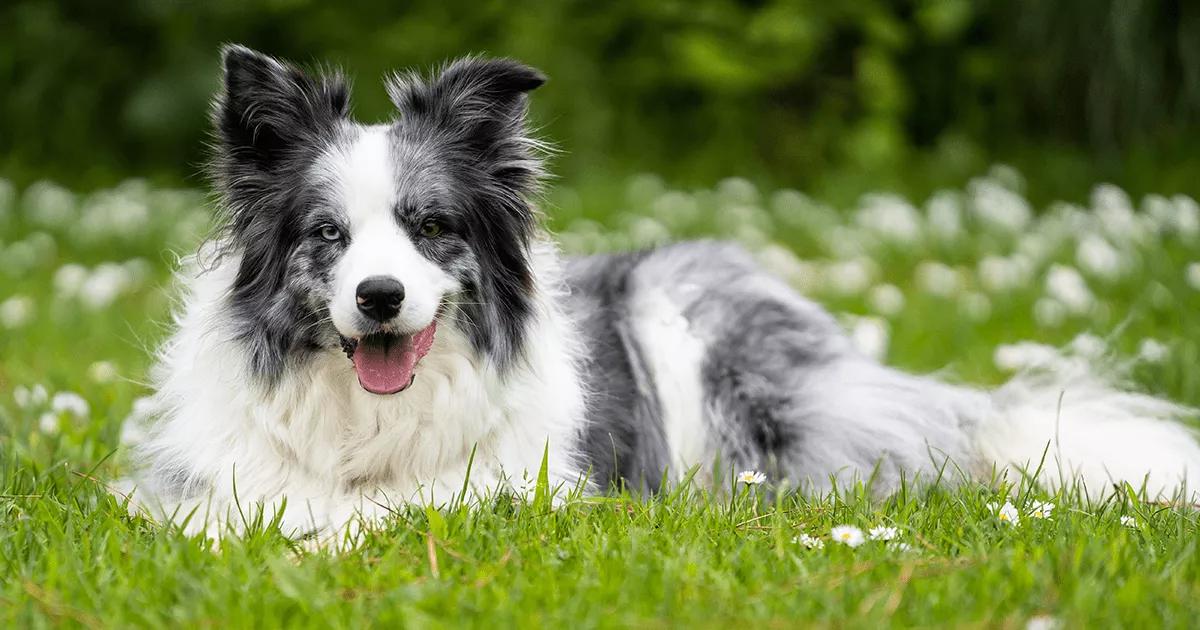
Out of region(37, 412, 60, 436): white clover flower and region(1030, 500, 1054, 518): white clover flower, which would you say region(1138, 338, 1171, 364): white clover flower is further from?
region(37, 412, 60, 436): white clover flower

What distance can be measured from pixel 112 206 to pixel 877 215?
518 centimetres

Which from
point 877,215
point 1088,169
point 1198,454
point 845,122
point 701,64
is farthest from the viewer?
point 845,122

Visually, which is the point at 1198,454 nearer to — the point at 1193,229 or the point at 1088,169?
the point at 1193,229

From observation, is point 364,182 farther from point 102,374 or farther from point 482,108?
point 102,374

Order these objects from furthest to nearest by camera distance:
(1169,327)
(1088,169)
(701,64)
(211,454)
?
(701,64), (1088,169), (1169,327), (211,454)

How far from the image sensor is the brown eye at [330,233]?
3.32 metres

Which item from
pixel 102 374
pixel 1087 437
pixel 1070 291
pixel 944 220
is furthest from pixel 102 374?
pixel 944 220

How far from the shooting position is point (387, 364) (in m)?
3.36

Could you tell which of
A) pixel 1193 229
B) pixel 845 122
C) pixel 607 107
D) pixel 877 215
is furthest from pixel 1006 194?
pixel 607 107

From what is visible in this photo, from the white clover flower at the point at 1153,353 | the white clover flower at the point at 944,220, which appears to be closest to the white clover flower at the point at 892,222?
the white clover flower at the point at 944,220

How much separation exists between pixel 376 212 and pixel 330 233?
0.45ft

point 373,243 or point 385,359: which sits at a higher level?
point 373,243

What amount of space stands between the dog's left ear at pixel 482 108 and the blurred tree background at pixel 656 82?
5.96 m

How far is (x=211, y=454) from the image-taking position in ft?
11.5
